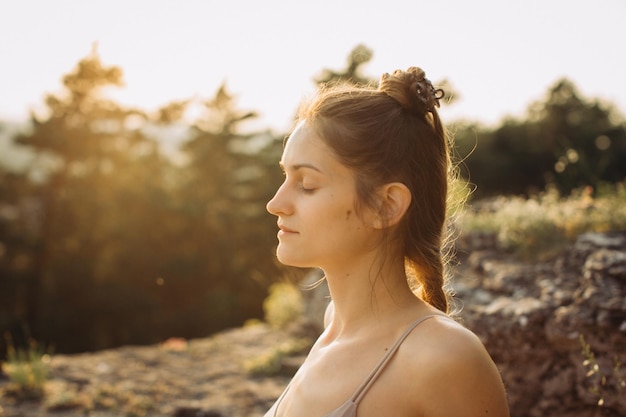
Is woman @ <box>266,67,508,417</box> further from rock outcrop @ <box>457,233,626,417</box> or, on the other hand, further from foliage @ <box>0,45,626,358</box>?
foliage @ <box>0,45,626,358</box>

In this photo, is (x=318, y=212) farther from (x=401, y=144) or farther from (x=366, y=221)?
(x=401, y=144)

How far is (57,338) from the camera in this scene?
17.0 metres

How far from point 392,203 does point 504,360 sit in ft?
8.34

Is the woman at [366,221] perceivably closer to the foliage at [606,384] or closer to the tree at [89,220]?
the foliage at [606,384]

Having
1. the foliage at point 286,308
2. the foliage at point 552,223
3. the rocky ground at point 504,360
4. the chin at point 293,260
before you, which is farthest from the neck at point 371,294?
the foliage at point 286,308

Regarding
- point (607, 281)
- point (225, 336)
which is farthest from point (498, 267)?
point (225, 336)

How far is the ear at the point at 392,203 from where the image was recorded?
6.28 ft

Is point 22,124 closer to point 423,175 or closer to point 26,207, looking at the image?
point 26,207

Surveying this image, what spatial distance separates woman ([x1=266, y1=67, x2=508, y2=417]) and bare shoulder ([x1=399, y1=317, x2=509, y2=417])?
0.20ft

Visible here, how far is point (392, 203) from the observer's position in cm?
193

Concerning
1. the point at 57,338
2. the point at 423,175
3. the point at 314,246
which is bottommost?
the point at 57,338

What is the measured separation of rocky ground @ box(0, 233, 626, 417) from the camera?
11.4 feet

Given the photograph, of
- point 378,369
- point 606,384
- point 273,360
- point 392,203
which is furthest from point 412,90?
point 273,360

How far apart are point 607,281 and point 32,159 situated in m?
17.9
